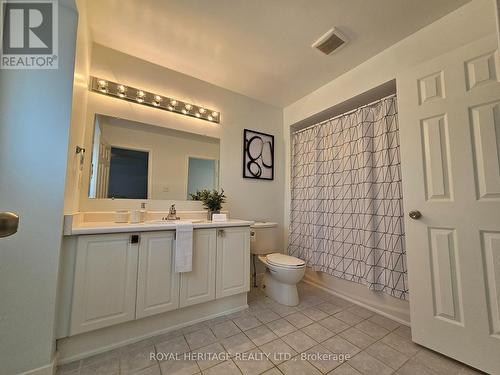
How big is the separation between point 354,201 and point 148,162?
7.00 feet

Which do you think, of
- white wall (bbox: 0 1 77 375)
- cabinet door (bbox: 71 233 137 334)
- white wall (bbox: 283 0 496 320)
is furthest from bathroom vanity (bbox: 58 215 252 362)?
white wall (bbox: 283 0 496 320)

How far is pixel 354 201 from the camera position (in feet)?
6.81

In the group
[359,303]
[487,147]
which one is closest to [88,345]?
[359,303]

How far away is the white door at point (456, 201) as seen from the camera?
1.16 m

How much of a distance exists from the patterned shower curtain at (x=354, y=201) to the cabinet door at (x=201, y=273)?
1275mm

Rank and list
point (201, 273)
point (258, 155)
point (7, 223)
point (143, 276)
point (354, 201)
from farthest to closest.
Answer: point (258, 155), point (354, 201), point (201, 273), point (143, 276), point (7, 223)

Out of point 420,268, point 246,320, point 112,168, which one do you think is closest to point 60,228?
point 112,168

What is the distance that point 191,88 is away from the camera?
2.27 meters

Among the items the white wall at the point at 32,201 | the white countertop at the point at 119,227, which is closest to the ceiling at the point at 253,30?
the white wall at the point at 32,201

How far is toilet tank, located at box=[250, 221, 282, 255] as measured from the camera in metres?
2.29

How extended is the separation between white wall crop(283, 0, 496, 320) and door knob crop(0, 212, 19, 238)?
7.88 ft

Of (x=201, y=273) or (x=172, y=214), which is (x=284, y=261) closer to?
(x=201, y=273)

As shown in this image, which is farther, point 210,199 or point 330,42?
point 210,199

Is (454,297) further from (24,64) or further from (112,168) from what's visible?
(24,64)
